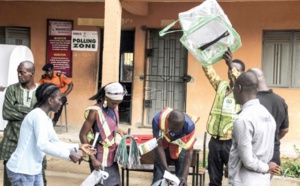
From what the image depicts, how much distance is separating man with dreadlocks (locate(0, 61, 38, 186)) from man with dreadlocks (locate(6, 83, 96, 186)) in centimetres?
99

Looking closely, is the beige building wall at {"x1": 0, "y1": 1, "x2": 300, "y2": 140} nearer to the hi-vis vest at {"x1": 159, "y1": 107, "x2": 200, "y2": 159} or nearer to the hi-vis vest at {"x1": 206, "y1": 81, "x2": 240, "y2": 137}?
the hi-vis vest at {"x1": 206, "y1": 81, "x2": 240, "y2": 137}

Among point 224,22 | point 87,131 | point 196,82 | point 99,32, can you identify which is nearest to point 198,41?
point 224,22

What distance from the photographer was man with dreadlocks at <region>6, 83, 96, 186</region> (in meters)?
4.07

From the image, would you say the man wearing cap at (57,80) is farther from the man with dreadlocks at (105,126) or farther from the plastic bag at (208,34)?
the plastic bag at (208,34)

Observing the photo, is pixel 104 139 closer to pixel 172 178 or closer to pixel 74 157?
pixel 172 178

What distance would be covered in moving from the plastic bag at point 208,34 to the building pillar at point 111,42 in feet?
10.9

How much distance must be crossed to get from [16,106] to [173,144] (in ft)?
5.48

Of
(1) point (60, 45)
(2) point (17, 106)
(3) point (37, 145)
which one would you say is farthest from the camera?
(1) point (60, 45)

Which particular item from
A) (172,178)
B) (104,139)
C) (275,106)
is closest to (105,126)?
(104,139)

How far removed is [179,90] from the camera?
396 inches

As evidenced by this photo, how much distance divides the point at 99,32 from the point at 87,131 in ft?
18.2

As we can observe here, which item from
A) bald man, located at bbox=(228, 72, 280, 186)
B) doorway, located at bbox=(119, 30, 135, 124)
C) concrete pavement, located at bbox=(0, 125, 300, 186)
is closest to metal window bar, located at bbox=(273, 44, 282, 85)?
concrete pavement, located at bbox=(0, 125, 300, 186)

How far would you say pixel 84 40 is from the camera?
406 inches

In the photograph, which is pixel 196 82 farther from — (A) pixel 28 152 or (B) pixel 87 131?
(A) pixel 28 152
